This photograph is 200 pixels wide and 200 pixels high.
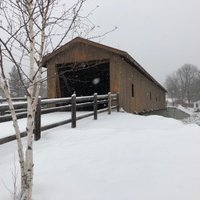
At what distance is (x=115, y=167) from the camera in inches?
193

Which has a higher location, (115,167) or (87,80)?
(87,80)

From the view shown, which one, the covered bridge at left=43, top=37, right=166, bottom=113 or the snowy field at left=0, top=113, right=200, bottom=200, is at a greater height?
the covered bridge at left=43, top=37, right=166, bottom=113

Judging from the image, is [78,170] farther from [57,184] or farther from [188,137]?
[188,137]

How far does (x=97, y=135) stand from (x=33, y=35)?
4003 millimetres

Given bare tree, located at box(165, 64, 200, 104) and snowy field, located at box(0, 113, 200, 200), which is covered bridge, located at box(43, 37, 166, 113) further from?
bare tree, located at box(165, 64, 200, 104)

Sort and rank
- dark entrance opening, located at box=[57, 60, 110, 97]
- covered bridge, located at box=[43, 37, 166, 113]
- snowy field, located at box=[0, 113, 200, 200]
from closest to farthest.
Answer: snowy field, located at box=[0, 113, 200, 200], covered bridge, located at box=[43, 37, 166, 113], dark entrance opening, located at box=[57, 60, 110, 97]

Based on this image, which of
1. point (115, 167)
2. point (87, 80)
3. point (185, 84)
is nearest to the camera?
point (115, 167)

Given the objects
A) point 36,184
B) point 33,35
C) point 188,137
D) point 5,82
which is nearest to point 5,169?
point 36,184

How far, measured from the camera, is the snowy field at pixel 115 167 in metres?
4.12

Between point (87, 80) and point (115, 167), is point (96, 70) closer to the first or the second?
point (87, 80)

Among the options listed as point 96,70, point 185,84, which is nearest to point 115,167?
point 96,70

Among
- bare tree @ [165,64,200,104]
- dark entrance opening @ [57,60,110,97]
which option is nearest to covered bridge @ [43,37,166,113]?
dark entrance opening @ [57,60,110,97]

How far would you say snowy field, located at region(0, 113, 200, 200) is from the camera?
4121mm

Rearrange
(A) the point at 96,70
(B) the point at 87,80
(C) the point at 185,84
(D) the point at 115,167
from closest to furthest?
1. (D) the point at 115,167
2. (A) the point at 96,70
3. (B) the point at 87,80
4. (C) the point at 185,84
